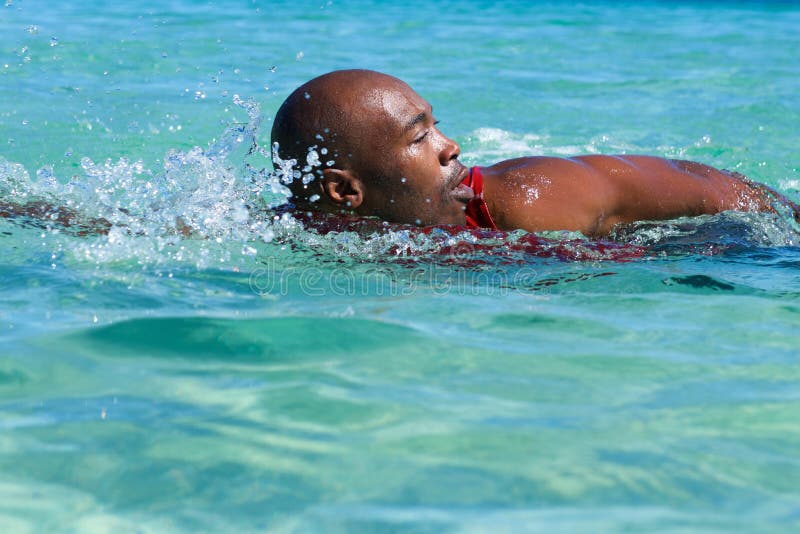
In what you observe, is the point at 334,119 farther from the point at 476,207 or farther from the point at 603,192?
the point at 603,192

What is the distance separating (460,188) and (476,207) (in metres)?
0.11

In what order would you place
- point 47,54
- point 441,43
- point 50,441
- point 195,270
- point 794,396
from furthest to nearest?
point 441,43 → point 47,54 → point 195,270 → point 794,396 → point 50,441

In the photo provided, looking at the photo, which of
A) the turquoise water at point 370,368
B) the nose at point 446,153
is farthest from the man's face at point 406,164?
the turquoise water at point 370,368

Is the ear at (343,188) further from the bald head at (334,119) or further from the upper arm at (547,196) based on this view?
the upper arm at (547,196)

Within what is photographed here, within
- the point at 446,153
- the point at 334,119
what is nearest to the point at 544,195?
the point at 446,153

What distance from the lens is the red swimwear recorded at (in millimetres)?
4098

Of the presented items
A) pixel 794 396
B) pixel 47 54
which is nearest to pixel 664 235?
pixel 794 396

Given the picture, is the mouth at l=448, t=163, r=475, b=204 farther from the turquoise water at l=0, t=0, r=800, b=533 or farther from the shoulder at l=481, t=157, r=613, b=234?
the turquoise water at l=0, t=0, r=800, b=533

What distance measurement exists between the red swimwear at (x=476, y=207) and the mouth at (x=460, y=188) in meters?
0.02

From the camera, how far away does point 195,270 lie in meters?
3.59

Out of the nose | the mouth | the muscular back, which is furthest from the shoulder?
the nose

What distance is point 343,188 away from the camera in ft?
13.2

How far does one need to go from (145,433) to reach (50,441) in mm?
222

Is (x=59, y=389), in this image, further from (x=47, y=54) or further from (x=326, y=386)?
(x=47, y=54)
